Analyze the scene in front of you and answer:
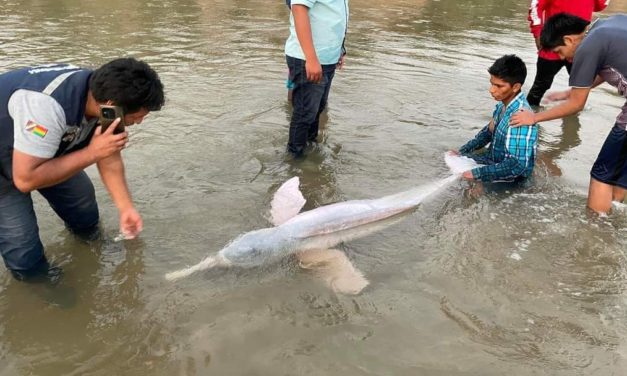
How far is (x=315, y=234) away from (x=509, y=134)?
7.32ft

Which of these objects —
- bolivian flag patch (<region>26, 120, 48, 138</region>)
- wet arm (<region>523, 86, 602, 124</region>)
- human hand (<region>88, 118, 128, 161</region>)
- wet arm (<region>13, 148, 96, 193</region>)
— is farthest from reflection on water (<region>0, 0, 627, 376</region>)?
bolivian flag patch (<region>26, 120, 48, 138</region>)

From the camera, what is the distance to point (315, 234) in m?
3.79

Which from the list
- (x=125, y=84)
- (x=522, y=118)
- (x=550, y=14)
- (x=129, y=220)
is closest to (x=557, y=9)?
(x=550, y=14)

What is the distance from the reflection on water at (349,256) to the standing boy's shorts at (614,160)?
36 centimetres

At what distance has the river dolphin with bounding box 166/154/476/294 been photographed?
3473mm

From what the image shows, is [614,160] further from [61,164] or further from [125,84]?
[61,164]

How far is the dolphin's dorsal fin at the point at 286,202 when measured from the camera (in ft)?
13.3

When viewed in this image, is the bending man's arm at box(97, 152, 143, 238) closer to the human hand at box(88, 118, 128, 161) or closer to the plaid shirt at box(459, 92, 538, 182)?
the human hand at box(88, 118, 128, 161)

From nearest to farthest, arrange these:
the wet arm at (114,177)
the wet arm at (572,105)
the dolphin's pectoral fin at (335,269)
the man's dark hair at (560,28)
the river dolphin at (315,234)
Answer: the wet arm at (114,177) < the dolphin's pectoral fin at (335,269) < the river dolphin at (315,234) < the man's dark hair at (560,28) < the wet arm at (572,105)

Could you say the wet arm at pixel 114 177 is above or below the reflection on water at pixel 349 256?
above

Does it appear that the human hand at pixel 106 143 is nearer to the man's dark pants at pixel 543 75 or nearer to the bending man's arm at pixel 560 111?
the bending man's arm at pixel 560 111

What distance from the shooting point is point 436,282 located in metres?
3.43

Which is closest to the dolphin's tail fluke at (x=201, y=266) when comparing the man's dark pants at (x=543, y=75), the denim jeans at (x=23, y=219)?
the denim jeans at (x=23, y=219)

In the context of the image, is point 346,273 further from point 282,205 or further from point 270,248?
point 282,205
